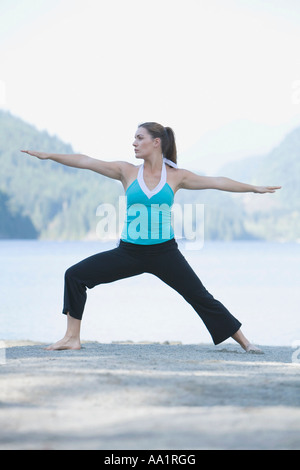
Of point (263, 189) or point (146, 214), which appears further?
point (263, 189)

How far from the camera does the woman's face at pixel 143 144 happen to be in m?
6.33

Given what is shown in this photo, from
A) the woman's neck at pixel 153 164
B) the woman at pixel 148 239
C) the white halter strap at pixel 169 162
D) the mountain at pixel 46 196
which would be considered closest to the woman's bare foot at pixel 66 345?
the woman at pixel 148 239

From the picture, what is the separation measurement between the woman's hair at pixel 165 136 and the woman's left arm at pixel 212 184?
8.4 inches

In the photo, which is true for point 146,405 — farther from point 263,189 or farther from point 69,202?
point 69,202

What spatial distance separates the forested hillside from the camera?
5379 inches

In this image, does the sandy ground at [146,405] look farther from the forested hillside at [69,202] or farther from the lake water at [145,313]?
the forested hillside at [69,202]

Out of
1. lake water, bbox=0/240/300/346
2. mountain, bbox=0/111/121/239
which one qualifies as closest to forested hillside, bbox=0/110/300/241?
mountain, bbox=0/111/121/239

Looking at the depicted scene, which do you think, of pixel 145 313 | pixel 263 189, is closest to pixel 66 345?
pixel 263 189

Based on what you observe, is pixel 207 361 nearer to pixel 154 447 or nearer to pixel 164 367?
pixel 164 367

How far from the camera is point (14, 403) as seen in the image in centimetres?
411

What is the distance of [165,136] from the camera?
254 inches

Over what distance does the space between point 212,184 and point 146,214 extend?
714 millimetres

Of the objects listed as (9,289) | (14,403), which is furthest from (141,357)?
(9,289)

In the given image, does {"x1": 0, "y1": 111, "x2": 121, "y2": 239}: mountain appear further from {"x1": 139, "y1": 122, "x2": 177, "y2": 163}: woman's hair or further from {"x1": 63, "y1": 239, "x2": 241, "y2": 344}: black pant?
{"x1": 63, "y1": 239, "x2": 241, "y2": 344}: black pant
